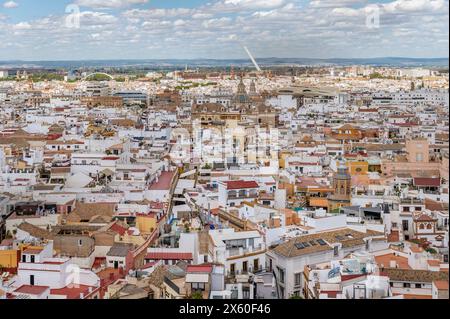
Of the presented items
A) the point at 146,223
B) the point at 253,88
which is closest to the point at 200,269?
the point at 146,223

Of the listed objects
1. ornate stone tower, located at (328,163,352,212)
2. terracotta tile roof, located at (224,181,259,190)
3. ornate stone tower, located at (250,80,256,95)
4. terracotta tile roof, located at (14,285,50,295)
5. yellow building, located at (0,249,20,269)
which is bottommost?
yellow building, located at (0,249,20,269)

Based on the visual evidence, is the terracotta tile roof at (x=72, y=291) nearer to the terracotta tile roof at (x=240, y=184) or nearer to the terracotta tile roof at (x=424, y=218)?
the terracotta tile roof at (x=240, y=184)

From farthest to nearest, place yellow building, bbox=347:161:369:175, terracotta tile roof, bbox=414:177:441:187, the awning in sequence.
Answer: yellow building, bbox=347:161:369:175 < terracotta tile roof, bbox=414:177:441:187 < the awning

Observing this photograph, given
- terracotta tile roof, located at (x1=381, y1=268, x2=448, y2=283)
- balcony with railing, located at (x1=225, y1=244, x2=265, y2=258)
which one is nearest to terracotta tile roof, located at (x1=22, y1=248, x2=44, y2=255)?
balcony with railing, located at (x1=225, y1=244, x2=265, y2=258)

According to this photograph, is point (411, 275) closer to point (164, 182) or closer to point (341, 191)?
point (341, 191)

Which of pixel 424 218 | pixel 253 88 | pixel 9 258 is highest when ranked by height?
pixel 253 88

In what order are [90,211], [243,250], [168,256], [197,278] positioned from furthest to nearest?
[90,211]
[168,256]
[243,250]
[197,278]

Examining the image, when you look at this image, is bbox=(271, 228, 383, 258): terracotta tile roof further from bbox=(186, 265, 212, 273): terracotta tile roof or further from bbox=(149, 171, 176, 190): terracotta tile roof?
bbox=(149, 171, 176, 190): terracotta tile roof

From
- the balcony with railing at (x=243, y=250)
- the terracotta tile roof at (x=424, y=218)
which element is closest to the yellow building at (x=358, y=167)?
the terracotta tile roof at (x=424, y=218)
